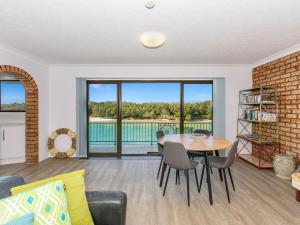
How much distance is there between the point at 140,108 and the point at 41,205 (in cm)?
464

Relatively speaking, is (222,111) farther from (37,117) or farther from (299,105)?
(37,117)

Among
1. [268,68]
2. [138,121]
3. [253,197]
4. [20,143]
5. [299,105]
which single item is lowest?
[253,197]

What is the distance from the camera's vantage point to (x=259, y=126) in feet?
15.3

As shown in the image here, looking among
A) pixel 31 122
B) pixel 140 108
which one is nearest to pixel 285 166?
pixel 140 108

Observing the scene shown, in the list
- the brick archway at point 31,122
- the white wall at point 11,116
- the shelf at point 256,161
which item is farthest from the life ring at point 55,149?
the shelf at point 256,161

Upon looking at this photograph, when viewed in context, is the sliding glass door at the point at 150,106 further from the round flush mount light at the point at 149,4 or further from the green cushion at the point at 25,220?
the green cushion at the point at 25,220

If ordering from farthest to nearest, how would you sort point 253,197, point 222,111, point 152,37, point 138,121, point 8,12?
1. point 138,121
2. point 222,111
3. point 253,197
4. point 152,37
5. point 8,12

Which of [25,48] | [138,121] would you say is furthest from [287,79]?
[25,48]

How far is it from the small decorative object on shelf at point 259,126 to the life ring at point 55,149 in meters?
4.06

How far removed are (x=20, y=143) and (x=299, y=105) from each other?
5.64 m

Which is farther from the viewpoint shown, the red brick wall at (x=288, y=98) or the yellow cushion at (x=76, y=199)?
the red brick wall at (x=288, y=98)

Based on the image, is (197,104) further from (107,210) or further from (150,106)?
(107,210)

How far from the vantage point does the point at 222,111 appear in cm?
491

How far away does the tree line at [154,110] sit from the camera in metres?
5.28
